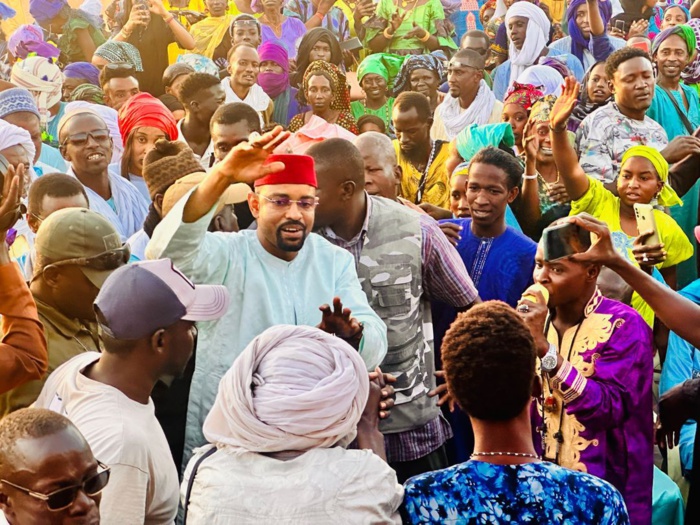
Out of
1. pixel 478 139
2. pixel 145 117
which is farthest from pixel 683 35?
pixel 145 117

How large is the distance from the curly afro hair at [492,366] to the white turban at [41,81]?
6.34 m

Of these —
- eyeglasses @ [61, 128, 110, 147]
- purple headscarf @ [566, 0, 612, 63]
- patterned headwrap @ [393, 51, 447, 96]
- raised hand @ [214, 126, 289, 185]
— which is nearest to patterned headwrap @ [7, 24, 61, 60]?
patterned headwrap @ [393, 51, 447, 96]

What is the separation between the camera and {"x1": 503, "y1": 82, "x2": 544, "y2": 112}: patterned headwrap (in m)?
7.00

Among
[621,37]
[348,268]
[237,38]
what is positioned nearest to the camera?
[348,268]

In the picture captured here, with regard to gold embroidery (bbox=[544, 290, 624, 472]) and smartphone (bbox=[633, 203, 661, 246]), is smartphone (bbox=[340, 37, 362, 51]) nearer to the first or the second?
smartphone (bbox=[633, 203, 661, 246])

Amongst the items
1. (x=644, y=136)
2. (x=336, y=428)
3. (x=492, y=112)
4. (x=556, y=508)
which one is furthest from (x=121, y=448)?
(x=492, y=112)

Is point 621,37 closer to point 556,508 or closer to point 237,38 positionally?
point 237,38

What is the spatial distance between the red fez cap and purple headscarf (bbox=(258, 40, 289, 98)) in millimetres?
5641

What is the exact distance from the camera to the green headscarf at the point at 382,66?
8.88m

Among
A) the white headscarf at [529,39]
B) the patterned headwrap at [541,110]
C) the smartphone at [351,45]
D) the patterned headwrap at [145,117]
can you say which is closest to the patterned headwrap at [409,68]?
the white headscarf at [529,39]

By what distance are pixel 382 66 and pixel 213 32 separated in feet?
6.30

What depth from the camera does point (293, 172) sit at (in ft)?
11.1

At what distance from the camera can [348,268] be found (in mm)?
3467

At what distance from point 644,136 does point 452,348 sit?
4.44 metres
